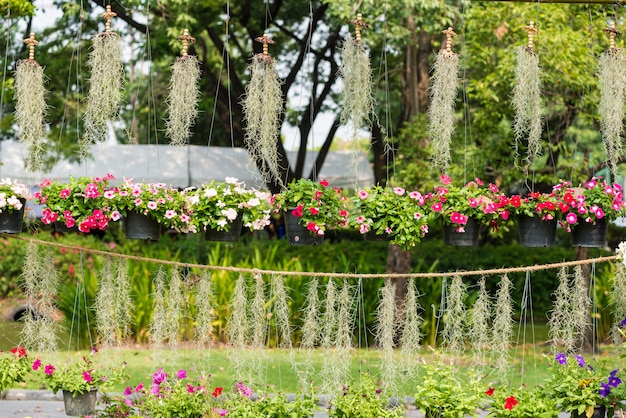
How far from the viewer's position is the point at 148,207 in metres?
4.67

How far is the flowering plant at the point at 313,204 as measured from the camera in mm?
4645

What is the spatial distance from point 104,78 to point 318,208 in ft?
4.66

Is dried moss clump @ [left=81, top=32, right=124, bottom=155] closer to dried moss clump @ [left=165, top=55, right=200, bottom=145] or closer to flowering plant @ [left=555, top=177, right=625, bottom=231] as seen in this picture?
dried moss clump @ [left=165, top=55, right=200, bottom=145]

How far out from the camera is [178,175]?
35.2ft

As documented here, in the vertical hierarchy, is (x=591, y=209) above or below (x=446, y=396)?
above

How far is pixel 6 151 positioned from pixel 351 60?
23.2 ft

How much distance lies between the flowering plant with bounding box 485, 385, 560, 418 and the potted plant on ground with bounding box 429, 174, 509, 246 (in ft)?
2.84

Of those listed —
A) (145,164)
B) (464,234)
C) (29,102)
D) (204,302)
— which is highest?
(29,102)

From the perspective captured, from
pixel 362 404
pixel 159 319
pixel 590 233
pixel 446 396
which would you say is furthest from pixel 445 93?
pixel 159 319

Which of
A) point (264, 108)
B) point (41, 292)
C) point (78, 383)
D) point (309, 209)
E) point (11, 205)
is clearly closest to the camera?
point (309, 209)

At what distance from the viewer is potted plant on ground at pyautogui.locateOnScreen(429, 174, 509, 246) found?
4672 mm

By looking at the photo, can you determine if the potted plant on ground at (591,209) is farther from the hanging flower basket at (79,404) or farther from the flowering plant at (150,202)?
the hanging flower basket at (79,404)

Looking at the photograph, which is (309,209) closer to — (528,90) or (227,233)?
(227,233)

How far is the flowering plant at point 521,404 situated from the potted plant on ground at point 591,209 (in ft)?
3.01
